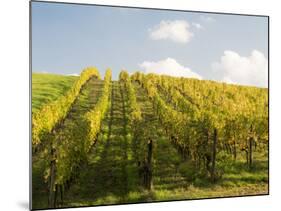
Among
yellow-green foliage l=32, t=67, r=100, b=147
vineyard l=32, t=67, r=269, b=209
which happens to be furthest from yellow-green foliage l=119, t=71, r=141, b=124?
yellow-green foliage l=32, t=67, r=100, b=147

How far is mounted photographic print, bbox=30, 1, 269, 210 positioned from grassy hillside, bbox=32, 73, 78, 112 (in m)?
0.01

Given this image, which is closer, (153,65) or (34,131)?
(34,131)

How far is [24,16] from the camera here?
554 cm

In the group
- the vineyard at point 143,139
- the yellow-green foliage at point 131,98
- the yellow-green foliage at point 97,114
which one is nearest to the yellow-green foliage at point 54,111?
the vineyard at point 143,139

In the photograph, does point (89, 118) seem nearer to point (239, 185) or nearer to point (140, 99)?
→ point (140, 99)

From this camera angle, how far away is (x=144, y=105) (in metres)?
6.04

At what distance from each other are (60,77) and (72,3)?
77 cm

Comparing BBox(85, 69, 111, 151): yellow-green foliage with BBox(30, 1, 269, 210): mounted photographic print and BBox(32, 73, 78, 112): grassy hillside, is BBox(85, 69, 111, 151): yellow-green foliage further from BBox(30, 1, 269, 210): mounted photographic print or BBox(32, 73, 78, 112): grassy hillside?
BBox(32, 73, 78, 112): grassy hillside

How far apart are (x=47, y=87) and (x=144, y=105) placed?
3.63ft

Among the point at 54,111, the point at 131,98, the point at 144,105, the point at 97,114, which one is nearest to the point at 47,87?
the point at 54,111

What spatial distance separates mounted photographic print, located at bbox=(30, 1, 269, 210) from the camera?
5555mm

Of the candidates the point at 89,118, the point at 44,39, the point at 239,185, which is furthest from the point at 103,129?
the point at 239,185

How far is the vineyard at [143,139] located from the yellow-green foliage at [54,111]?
0.4 inches

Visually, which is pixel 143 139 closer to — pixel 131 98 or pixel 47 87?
pixel 131 98
